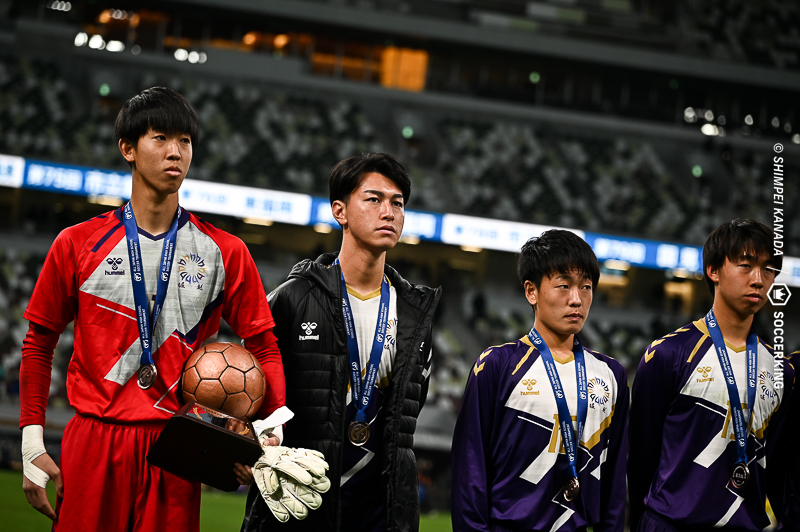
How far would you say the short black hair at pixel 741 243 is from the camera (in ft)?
11.7

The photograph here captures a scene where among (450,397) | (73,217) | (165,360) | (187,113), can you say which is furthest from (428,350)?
(73,217)

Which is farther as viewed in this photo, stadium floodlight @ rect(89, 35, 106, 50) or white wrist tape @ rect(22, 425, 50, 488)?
stadium floodlight @ rect(89, 35, 106, 50)

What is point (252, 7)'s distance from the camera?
24.1 metres

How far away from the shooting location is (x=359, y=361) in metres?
3.23

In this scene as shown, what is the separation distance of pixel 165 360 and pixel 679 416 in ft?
7.53

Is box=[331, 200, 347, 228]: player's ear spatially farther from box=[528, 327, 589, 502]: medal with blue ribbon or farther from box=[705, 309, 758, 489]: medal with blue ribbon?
box=[705, 309, 758, 489]: medal with blue ribbon

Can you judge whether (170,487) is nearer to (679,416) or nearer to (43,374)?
(43,374)

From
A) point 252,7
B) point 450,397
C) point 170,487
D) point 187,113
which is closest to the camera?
point 170,487

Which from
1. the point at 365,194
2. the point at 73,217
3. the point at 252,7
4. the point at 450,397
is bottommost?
the point at 450,397

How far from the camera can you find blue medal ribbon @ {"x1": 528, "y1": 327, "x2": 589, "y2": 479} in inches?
125

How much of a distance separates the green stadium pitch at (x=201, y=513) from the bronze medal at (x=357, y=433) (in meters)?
5.87

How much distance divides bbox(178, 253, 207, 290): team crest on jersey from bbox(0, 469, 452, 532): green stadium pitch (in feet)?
19.6

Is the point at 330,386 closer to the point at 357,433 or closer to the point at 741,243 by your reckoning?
the point at 357,433

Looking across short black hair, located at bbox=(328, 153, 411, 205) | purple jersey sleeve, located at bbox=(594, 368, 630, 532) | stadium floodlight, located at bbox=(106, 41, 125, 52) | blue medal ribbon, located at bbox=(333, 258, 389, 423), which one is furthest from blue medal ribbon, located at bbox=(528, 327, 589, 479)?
stadium floodlight, located at bbox=(106, 41, 125, 52)
